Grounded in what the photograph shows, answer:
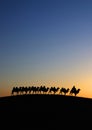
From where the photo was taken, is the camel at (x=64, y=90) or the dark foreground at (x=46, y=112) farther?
the camel at (x=64, y=90)

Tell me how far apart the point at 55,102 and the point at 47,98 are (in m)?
3.86

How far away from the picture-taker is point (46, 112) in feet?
180

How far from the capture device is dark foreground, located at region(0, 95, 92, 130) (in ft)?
158

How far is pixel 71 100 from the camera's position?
64.8m

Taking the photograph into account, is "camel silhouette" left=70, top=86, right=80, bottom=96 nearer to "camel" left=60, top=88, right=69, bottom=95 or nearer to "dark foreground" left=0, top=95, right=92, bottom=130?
"camel" left=60, top=88, right=69, bottom=95

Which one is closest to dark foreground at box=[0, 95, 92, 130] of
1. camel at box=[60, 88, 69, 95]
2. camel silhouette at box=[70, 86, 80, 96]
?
camel silhouette at box=[70, 86, 80, 96]

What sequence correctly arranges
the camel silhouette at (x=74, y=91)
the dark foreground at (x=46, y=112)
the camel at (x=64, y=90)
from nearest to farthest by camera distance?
the dark foreground at (x=46, y=112), the camel silhouette at (x=74, y=91), the camel at (x=64, y=90)

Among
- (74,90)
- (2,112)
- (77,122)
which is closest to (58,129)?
(77,122)

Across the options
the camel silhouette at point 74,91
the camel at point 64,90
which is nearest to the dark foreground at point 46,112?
the camel silhouette at point 74,91

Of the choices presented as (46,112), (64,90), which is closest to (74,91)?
(64,90)

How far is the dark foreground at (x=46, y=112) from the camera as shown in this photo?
4822 cm

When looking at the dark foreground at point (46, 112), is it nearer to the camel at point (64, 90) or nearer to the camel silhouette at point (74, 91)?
the camel silhouette at point (74, 91)

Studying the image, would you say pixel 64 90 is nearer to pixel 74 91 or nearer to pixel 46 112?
pixel 74 91

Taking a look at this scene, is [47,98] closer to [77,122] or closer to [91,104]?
[91,104]
